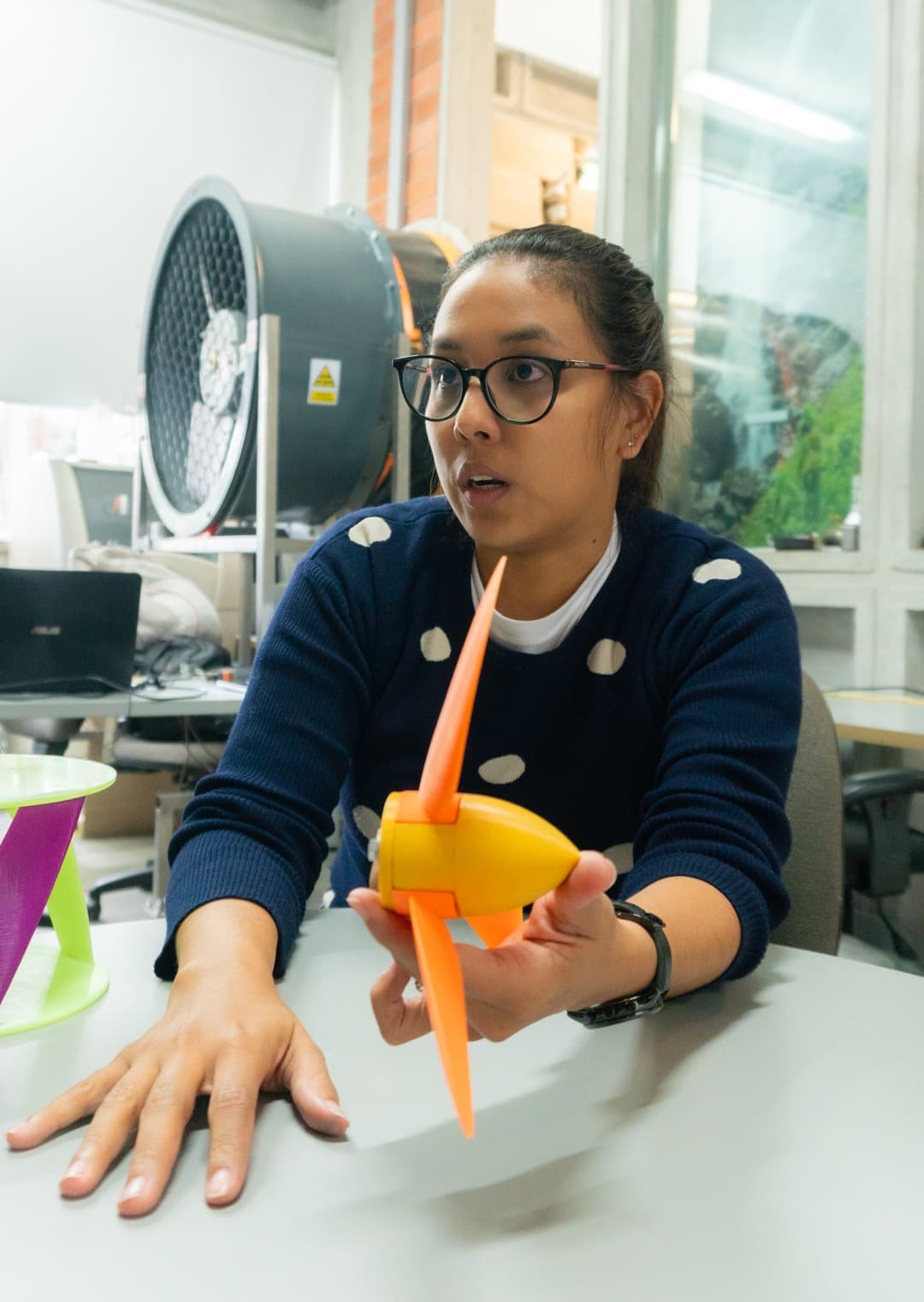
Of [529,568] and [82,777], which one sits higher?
[529,568]

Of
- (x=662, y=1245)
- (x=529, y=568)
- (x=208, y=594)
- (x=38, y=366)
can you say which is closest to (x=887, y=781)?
(x=529, y=568)

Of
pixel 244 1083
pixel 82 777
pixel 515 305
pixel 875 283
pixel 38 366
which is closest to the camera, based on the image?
pixel 244 1083

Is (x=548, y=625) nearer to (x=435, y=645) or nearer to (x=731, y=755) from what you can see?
(x=435, y=645)

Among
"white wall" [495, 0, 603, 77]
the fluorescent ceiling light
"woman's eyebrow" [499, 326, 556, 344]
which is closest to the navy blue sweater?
"woman's eyebrow" [499, 326, 556, 344]

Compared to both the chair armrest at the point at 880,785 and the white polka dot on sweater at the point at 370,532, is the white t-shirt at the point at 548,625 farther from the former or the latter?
the chair armrest at the point at 880,785

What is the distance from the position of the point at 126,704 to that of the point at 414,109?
115 inches

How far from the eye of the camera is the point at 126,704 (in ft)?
6.30

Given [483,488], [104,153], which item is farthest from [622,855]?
[104,153]

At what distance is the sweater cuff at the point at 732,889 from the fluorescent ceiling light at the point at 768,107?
1.96m

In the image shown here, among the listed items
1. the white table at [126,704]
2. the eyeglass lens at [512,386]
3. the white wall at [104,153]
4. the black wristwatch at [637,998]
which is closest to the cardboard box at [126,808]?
the white wall at [104,153]

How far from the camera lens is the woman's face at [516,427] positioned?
0.89 metres

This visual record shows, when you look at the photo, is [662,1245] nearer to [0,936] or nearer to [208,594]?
[0,936]

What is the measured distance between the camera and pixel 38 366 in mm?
3914

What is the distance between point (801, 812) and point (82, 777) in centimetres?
69
